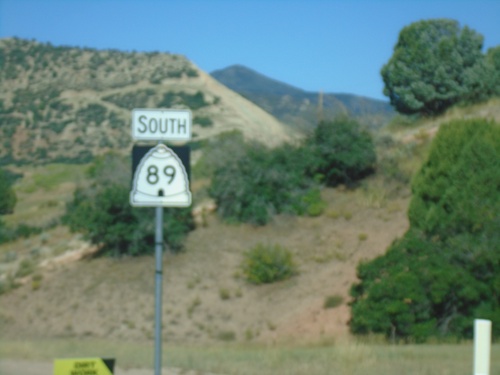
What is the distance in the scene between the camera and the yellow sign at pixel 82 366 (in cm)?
845

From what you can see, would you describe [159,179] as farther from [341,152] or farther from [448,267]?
[341,152]

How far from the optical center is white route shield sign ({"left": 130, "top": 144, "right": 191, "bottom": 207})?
9.30m

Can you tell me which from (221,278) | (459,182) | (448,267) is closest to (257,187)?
(221,278)

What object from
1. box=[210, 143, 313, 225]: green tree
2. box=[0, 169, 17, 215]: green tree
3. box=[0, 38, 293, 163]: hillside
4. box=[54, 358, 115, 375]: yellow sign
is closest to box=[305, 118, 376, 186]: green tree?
box=[210, 143, 313, 225]: green tree

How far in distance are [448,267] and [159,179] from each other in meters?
13.0

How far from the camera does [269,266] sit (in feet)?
97.0

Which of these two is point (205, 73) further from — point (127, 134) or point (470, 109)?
point (470, 109)

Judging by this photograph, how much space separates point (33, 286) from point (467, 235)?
16480 millimetres

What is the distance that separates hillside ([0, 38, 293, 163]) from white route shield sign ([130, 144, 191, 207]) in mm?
51016

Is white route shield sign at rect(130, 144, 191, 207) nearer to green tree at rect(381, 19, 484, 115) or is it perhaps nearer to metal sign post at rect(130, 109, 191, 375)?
metal sign post at rect(130, 109, 191, 375)

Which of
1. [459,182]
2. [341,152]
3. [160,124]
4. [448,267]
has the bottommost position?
[448,267]

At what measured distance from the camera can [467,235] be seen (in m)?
21.9

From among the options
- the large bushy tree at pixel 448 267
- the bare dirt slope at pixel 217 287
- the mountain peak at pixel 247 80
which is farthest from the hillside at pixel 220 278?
the mountain peak at pixel 247 80

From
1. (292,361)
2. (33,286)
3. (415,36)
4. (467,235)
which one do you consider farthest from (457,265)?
(415,36)
